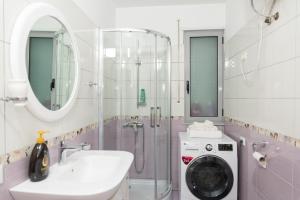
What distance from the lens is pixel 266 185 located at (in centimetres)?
168

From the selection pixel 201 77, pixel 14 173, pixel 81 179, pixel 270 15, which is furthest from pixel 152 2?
pixel 14 173

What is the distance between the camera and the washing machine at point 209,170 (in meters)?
2.13

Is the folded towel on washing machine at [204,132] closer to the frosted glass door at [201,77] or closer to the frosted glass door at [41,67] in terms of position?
the frosted glass door at [201,77]

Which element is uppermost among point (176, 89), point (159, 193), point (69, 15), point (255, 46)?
point (69, 15)

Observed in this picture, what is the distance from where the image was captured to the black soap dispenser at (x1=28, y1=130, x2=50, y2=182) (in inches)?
42.9

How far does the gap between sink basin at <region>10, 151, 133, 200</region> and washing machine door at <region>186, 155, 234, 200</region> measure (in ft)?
3.26

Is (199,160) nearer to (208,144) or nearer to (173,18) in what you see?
(208,144)

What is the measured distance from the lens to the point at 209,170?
2.19 metres

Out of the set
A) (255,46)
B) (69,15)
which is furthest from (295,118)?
(69,15)

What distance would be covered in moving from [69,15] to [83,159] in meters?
1.09

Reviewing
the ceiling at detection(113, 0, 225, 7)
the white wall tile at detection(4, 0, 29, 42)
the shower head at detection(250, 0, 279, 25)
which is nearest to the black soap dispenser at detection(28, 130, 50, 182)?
the white wall tile at detection(4, 0, 29, 42)

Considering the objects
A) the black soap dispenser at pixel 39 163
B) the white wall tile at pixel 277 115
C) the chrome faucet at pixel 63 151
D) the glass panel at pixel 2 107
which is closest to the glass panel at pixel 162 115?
the white wall tile at pixel 277 115

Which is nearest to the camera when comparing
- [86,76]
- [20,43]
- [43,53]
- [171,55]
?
[20,43]

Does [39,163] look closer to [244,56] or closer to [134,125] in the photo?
[134,125]
